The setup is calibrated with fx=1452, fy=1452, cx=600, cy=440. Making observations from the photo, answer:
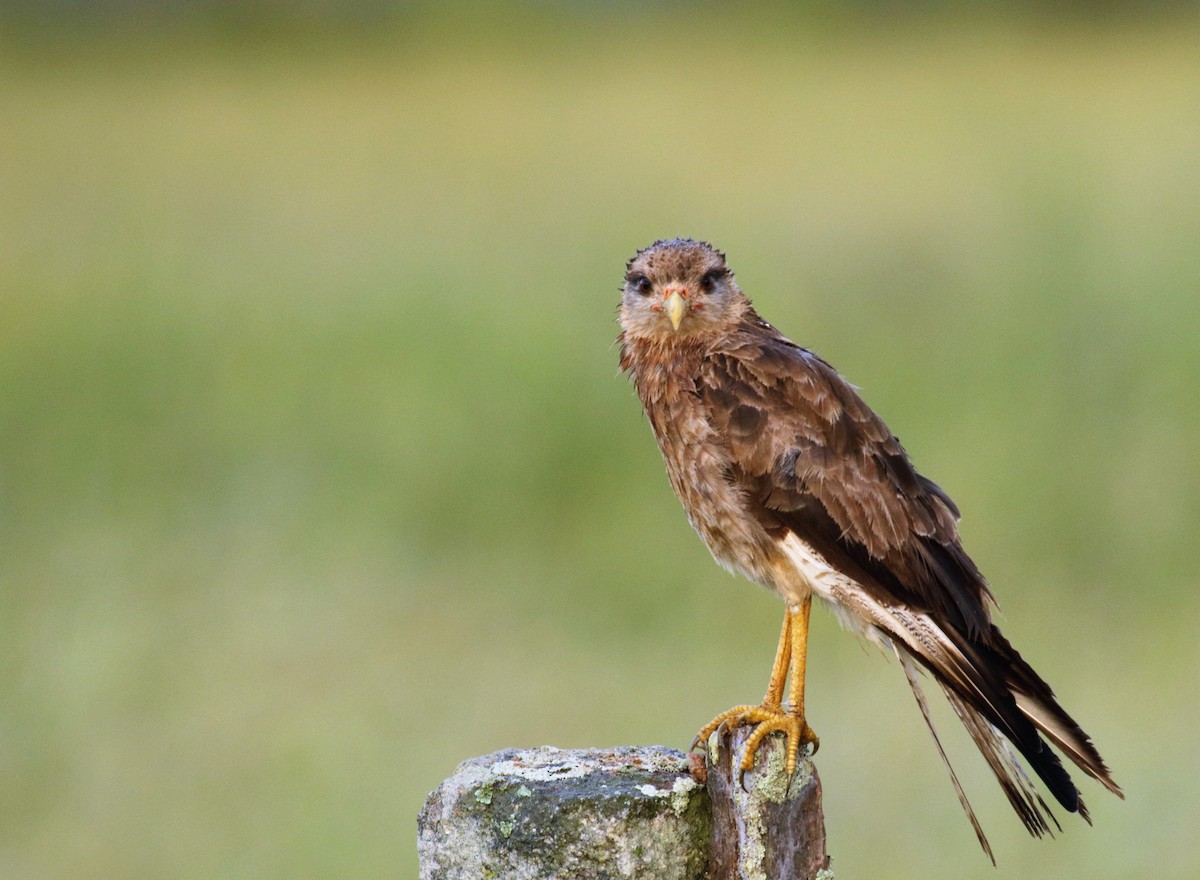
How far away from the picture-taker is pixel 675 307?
136 inches

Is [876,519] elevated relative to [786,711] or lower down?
elevated

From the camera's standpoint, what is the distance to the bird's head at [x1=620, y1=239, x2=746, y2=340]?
3514 millimetres

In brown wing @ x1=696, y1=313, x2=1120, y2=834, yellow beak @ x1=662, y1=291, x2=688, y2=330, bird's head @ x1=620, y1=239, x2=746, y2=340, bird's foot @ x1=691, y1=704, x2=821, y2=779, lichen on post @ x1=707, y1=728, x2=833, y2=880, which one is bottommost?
lichen on post @ x1=707, y1=728, x2=833, y2=880

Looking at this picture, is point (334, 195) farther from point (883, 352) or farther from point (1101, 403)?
point (1101, 403)

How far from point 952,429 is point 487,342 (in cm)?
290

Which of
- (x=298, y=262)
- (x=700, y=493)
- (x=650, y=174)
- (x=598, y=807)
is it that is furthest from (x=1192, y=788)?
(x=298, y=262)

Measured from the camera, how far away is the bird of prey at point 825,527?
2.88 meters

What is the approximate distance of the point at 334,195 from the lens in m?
10.8

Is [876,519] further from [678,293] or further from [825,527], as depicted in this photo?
[678,293]

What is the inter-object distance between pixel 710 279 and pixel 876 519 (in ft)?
2.70

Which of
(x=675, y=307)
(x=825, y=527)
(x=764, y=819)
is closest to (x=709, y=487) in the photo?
(x=825, y=527)

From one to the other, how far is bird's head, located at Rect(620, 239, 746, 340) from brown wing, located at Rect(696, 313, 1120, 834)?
0.56 ft

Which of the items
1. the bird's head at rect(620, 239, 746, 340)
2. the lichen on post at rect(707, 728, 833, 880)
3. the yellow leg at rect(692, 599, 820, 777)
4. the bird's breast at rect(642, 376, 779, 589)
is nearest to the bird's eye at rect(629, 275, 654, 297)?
the bird's head at rect(620, 239, 746, 340)

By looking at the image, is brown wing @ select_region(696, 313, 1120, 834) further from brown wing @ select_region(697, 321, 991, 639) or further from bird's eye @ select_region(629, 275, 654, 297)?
bird's eye @ select_region(629, 275, 654, 297)
